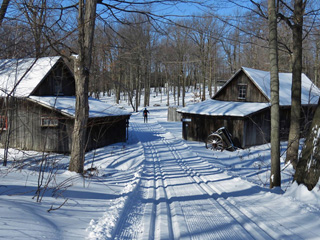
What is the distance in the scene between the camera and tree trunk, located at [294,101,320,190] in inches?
234

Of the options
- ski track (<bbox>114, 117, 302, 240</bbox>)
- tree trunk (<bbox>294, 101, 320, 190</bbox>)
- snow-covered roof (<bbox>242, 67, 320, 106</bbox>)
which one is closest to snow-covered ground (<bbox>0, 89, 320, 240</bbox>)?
ski track (<bbox>114, 117, 302, 240</bbox>)

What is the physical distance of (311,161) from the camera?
20.1ft

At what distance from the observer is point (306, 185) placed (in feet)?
20.2

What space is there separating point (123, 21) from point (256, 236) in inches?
314

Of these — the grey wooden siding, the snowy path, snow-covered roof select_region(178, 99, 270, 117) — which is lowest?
the snowy path

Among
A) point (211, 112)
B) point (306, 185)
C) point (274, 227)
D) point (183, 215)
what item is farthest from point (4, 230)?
point (211, 112)

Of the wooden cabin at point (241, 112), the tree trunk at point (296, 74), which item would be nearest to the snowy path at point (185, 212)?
the tree trunk at point (296, 74)

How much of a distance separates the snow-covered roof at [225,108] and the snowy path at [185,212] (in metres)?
10.8

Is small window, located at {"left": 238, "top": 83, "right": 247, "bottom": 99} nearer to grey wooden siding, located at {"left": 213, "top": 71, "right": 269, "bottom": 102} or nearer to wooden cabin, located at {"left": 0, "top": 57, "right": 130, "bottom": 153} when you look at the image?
grey wooden siding, located at {"left": 213, "top": 71, "right": 269, "bottom": 102}

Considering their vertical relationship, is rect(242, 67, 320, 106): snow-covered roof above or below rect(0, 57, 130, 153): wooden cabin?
above

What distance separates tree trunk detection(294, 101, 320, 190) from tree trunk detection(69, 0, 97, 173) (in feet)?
20.5

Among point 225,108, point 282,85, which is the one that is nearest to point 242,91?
point 225,108

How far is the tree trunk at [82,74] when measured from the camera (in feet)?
27.9

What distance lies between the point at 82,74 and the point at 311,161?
22.7ft
